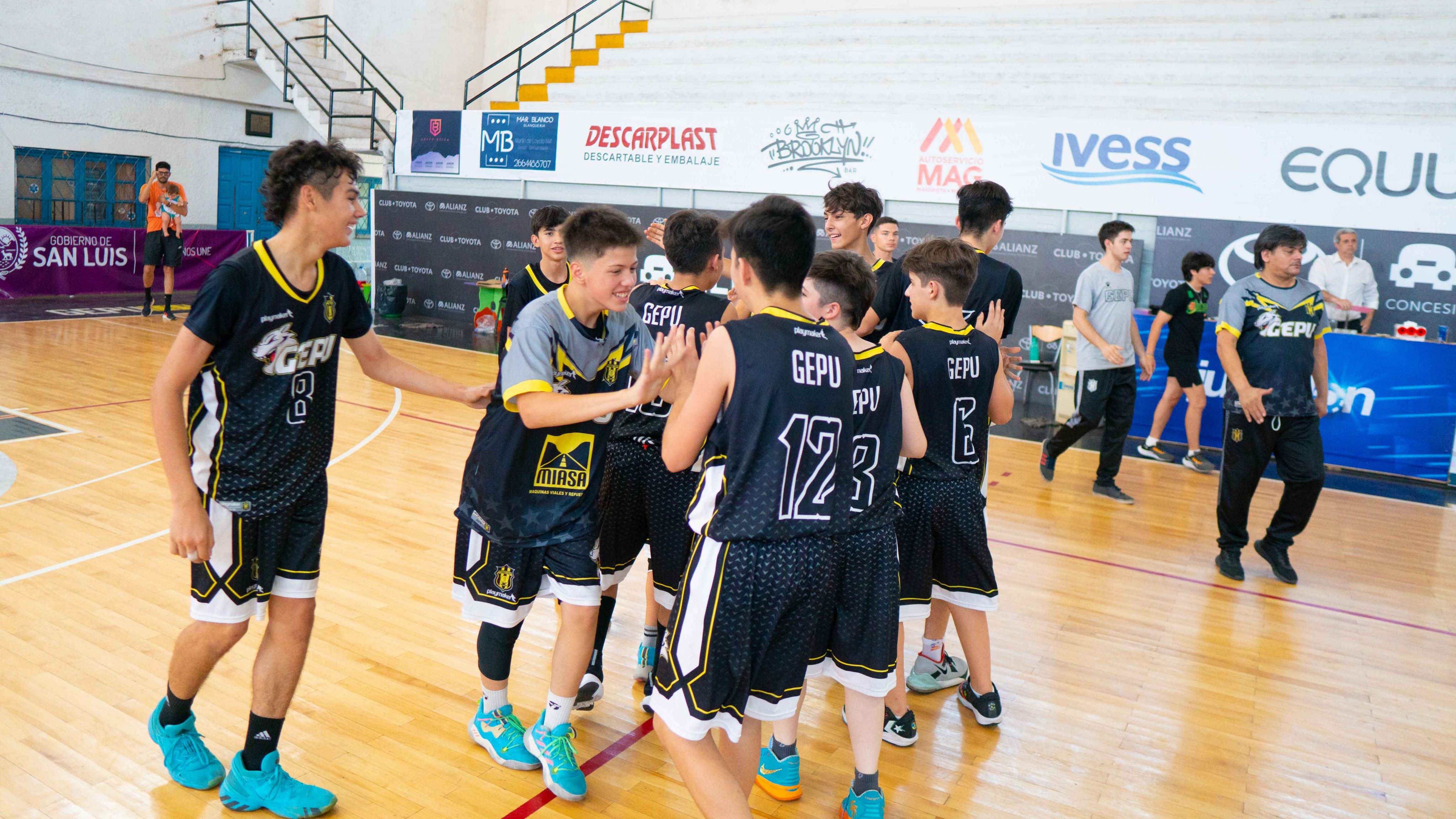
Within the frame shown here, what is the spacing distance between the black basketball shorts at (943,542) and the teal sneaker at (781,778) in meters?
0.62

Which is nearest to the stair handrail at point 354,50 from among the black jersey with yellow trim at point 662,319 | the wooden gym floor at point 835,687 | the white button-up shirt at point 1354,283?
the wooden gym floor at point 835,687

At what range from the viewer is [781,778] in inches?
121

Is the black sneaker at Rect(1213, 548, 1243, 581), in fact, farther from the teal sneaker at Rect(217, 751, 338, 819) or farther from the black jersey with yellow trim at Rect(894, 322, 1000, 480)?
the teal sneaker at Rect(217, 751, 338, 819)

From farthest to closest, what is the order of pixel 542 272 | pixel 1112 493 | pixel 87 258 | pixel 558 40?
pixel 558 40 → pixel 87 258 → pixel 1112 493 → pixel 542 272

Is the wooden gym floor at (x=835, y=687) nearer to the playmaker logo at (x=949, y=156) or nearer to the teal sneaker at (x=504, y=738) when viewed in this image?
the teal sneaker at (x=504, y=738)

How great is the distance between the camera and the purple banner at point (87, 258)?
43.7 ft

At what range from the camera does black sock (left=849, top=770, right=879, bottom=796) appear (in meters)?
2.88

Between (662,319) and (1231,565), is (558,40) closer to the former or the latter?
(1231,565)

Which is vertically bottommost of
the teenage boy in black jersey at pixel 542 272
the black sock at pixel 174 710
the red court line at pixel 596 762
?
the red court line at pixel 596 762

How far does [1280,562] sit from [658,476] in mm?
4104

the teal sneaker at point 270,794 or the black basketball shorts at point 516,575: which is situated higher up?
the black basketball shorts at point 516,575

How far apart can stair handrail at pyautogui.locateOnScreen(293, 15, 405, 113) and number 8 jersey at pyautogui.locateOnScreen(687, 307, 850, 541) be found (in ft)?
54.4

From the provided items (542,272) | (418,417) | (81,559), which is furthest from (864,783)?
(418,417)

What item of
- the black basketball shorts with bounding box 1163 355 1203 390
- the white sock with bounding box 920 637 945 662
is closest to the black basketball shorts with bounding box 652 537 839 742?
the white sock with bounding box 920 637 945 662
